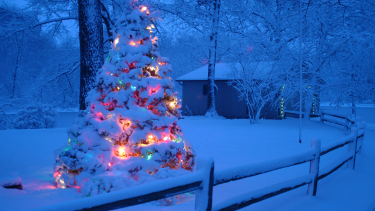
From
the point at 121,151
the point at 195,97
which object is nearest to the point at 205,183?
the point at 121,151

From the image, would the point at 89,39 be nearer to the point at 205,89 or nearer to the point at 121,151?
the point at 121,151

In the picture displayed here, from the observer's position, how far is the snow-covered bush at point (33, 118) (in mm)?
13125

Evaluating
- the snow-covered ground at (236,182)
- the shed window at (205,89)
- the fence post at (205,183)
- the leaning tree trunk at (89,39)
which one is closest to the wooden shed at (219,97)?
the shed window at (205,89)

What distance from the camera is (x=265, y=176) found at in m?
5.45

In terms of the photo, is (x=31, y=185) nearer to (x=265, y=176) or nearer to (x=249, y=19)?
(x=265, y=176)

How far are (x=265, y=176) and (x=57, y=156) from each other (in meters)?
4.45

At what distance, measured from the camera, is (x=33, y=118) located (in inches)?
526

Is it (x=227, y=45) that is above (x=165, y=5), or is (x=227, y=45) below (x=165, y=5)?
below

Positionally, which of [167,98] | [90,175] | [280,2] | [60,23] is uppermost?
[280,2]

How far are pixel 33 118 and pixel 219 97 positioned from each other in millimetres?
13923

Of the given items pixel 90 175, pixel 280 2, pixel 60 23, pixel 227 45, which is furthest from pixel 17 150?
pixel 280 2

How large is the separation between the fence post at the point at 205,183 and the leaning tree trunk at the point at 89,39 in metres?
5.75

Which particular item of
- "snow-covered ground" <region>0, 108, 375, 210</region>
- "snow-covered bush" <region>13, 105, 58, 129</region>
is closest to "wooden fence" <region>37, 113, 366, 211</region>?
"snow-covered ground" <region>0, 108, 375, 210</region>

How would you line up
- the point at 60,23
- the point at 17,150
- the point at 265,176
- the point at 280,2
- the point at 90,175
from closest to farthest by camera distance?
the point at 90,175, the point at 265,176, the point at 17,150, the point at 60,23, the point at 280,2
